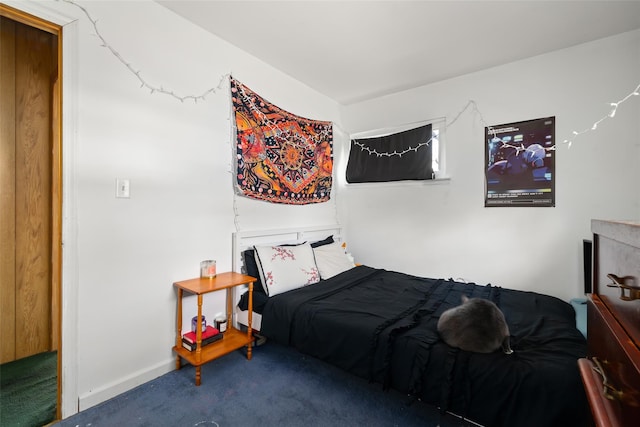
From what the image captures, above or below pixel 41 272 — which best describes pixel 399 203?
above

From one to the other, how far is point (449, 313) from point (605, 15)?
234 centimetres

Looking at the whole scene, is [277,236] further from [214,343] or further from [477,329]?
[477,329]

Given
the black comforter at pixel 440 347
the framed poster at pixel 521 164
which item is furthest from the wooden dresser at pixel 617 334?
the framed poster at pixel 521 164

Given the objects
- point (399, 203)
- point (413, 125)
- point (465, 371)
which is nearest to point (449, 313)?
point (465, 371)

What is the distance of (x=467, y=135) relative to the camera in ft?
9.22

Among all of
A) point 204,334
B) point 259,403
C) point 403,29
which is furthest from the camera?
point 403,29

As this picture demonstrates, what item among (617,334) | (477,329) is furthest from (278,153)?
(617,334)

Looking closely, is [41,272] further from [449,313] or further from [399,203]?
[399,203]

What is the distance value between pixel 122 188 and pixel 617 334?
224 centimetres

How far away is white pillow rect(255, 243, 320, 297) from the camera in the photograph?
2285mm

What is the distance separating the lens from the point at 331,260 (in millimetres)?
2867

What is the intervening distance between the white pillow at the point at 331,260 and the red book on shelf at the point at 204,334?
1.03 metres

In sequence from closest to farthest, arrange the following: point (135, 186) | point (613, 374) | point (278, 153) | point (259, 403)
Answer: point (613, 374)
point (259, 403)
point (135, 186)
point (278, 153)

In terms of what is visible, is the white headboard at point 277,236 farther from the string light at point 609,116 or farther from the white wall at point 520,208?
the string light at point 609,116
